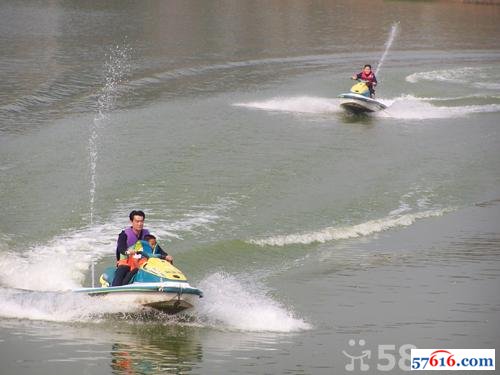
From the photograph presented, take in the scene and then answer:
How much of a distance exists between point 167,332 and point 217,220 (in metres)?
6.56

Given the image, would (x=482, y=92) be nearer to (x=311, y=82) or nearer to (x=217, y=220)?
(x=311, y=82)

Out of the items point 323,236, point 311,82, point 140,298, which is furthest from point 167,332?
point 311,82

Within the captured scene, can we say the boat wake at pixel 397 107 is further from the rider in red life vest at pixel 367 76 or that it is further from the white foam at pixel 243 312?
the white foam at pixel 243 312

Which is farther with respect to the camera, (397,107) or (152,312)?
(397,107)

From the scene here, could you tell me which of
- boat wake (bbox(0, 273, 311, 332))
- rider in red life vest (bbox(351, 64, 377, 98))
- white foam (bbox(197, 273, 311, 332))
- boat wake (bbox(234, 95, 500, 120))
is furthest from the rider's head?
boat wake (bbox(234, 95, 500, 120))

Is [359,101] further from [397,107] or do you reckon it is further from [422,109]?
[422,109]

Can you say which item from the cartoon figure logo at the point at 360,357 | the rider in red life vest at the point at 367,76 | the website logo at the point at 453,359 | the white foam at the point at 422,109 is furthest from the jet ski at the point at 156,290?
the white foam at the point at 422,109

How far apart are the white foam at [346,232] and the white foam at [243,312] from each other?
3.53 m

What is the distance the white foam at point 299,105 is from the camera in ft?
115

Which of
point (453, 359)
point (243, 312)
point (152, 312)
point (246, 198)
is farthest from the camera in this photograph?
point (246, 198)

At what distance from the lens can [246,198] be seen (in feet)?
75.1

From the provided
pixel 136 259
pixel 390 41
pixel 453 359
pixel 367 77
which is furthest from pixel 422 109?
pixel 453 359

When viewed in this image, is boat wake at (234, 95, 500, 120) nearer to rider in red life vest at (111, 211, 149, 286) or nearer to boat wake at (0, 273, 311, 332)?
rider in red life vest at (111, 211, 149, 286)

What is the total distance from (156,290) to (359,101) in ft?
67.2
